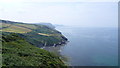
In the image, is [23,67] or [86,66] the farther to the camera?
[86,66]

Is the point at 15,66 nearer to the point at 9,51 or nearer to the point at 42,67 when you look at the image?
the point at 42,67

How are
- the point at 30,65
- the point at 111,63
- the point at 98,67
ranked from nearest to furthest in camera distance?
the point at 30,65, the point at 98,67, the point at 111,63

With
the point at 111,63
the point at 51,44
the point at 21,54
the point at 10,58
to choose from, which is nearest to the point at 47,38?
the point at 51,44

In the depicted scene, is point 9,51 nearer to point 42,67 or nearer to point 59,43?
point 42,67

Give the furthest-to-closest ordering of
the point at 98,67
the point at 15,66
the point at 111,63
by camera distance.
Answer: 1. the point at 111,63
2. the point at 98,67
3. the point at 15,66

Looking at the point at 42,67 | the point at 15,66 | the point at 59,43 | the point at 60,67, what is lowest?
the point at 59,43

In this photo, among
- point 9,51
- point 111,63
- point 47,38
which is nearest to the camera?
point 9,51

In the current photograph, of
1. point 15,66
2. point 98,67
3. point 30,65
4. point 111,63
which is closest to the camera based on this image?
point 15,66

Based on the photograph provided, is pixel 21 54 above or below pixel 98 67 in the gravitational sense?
above

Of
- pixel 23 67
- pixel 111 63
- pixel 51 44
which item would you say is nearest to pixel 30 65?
pixel 23 67
